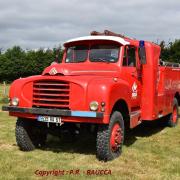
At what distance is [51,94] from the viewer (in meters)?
8.07

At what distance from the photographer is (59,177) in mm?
6906

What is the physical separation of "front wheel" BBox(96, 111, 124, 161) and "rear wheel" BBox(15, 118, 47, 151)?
4.94ft

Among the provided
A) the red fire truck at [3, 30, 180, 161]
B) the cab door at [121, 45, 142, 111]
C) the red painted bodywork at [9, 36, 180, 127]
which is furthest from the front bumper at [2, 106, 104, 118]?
the cab door at [121, 45, 142, 111]

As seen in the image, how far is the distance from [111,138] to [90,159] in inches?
22.6

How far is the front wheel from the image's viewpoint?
308 inches

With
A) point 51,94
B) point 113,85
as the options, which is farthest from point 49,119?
point 113,85

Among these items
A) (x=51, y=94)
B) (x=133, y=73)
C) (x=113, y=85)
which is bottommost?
(x=51, y=94)

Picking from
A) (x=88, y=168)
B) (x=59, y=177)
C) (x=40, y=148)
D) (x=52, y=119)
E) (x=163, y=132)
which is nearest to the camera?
(x=59, y=177)

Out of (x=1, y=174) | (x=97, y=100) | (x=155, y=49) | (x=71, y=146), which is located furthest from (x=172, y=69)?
(x=1, y=174)

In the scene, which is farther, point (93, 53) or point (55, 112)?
point (93, 53)

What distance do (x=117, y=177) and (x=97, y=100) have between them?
57.1 inches

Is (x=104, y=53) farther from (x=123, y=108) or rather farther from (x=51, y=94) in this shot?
(x=51, y=94)

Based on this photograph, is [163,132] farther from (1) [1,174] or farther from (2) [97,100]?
(1) [1,174]

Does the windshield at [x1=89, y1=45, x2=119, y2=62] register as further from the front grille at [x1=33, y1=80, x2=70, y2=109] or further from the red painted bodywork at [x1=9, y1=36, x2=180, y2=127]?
the front grille at [x1=33, y1=80, x2=70, y2=109]
